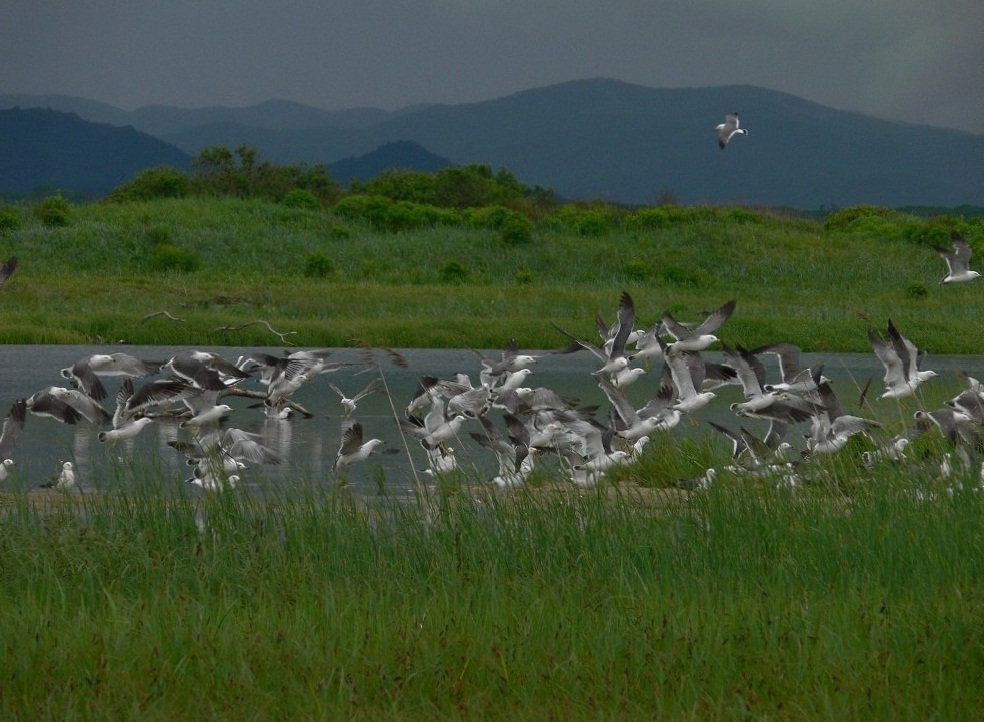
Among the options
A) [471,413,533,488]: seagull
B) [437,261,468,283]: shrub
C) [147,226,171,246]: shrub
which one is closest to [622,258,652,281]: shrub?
[437,261,468,283]: shrub

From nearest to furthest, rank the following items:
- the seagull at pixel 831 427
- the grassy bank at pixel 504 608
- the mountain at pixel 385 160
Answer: the grassy bank at pixel 504 608, the seagull at pixel 831 427, the mountain at pixel 385 160

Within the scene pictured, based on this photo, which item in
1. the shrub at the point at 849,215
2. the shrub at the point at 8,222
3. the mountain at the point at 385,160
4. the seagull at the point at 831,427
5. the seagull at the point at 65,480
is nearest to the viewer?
the seagull at the point at 65,480

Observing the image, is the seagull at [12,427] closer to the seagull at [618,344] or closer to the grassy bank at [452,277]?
the seagull at [618,344]

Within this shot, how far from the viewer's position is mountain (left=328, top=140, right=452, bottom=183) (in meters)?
178

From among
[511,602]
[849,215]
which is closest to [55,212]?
[849,215]

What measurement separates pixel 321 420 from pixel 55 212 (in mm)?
22436

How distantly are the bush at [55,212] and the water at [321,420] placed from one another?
1429cm

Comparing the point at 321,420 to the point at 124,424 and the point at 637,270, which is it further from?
the point at 637,270

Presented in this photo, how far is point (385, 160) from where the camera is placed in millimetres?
181500

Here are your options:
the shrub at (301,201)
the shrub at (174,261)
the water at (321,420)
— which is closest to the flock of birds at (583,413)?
the water at (321,420)

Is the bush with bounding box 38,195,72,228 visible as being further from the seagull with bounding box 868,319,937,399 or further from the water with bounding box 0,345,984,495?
the seagull with bounding box 868,319,937,399

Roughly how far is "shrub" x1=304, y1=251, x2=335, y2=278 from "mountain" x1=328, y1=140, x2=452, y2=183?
475 feet

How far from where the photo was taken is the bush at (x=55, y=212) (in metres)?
34.4

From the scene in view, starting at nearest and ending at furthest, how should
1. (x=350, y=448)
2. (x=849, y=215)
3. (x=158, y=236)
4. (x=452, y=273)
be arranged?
(x=350, y=448)
(x=452, y=273)
(x=158, y=236)
(x=849, y=215)
